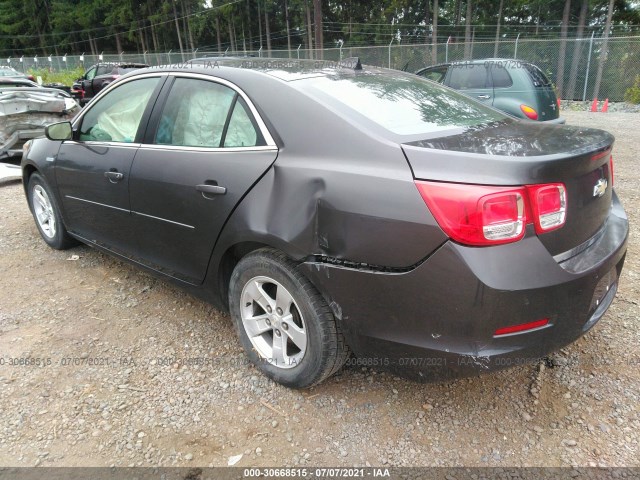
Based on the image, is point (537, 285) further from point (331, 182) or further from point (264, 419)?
point (264, 419)

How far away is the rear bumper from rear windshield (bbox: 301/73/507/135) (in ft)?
2.29

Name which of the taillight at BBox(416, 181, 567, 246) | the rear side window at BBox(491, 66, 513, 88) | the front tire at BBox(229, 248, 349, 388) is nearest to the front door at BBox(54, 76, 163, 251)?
the front tire at BBox(229, 248, 349, 388)

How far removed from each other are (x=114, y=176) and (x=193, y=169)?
836 millimetres

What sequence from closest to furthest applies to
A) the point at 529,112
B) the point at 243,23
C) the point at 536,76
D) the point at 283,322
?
1. the point at 283,322
2. the point at 529,112
3. the point at 536,76
4. the point at 243,23

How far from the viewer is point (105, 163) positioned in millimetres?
3156

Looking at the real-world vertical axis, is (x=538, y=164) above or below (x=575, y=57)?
above

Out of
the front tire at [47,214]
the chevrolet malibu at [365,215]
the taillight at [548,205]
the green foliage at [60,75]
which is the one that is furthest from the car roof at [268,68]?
the green foliage at [60,75]

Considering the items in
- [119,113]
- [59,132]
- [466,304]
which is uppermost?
[119,113]

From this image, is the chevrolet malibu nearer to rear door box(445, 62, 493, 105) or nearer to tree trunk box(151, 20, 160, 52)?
rear door box(445, 62, 493, 105)

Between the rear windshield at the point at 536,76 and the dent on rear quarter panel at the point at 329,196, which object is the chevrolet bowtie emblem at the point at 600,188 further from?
the rear windshield at the point at 536,76

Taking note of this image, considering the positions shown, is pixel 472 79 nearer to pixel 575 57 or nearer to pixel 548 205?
pixel 548 205

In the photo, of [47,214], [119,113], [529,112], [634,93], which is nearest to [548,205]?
[119,113]

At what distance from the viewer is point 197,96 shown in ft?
8.91

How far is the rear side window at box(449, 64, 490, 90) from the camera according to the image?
8.27 m
